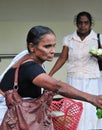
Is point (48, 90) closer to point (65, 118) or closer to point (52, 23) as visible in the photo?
point (65, 118)

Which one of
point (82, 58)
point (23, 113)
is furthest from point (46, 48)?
point (82, 58)

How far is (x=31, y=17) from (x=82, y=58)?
7.02ft

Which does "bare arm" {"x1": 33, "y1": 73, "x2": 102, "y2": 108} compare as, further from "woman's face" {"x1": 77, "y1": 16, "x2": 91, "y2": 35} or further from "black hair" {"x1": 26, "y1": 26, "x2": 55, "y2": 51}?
"woman's face" {"x1": 77, "y1": 16, "x2": 91, "y2": 35}

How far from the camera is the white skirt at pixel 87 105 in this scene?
5715mm

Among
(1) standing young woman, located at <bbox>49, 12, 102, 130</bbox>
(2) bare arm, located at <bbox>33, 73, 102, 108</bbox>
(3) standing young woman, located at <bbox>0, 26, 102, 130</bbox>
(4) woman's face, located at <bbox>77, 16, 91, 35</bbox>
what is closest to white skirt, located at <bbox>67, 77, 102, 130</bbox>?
(1) standing young woman, located at <bbox>49, 12, 102, 130</bbox>

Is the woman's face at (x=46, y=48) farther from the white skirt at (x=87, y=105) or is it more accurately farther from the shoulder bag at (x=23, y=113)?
the white skirt at (x=87, y=105)

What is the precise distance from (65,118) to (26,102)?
58 cm

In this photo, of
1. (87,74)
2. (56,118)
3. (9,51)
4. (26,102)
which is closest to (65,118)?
(56,118)

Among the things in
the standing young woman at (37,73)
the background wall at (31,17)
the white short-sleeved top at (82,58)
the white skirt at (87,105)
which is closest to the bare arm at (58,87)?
the standing young woman at (37,73)

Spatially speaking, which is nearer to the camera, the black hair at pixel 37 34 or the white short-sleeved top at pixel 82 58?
the black hair at pixel 37 34

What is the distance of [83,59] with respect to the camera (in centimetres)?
560

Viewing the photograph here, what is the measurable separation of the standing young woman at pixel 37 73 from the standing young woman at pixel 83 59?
106 inches

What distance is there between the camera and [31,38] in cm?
295

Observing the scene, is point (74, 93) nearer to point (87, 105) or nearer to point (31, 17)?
point (87, 105)
